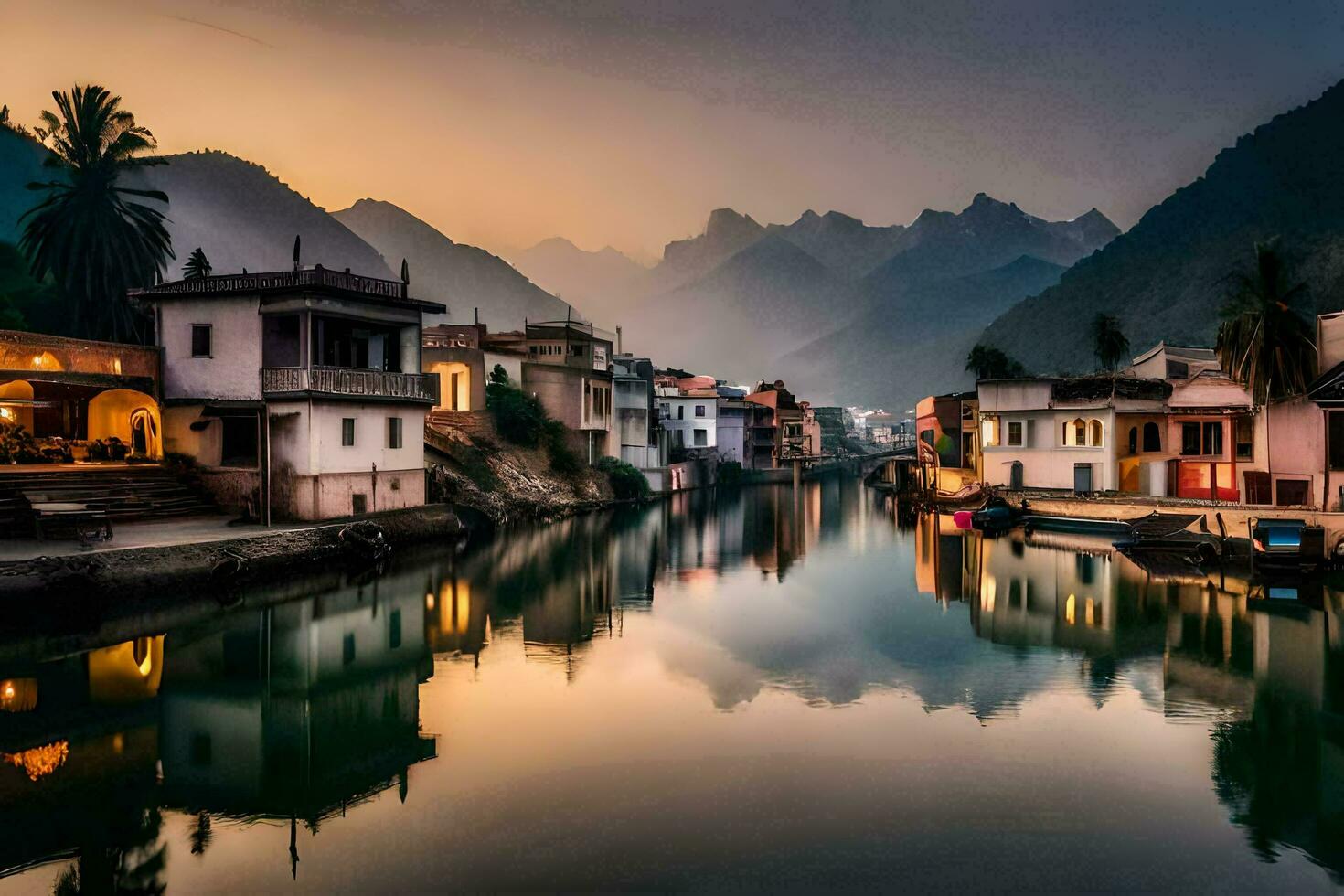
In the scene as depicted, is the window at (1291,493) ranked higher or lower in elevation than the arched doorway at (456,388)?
lower

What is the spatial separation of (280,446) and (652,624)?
53.5ft

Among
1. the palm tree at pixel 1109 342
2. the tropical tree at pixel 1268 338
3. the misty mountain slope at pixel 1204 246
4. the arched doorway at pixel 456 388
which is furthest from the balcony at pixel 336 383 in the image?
the misty mountain slope at pixel 1204 246

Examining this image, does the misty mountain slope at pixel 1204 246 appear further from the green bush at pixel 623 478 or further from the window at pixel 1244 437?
the green bush at pixel 623 478

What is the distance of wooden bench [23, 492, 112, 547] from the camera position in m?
26.1

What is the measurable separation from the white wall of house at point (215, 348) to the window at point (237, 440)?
1146 millimetres

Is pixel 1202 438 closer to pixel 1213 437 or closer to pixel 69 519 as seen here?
pixel 1213 437

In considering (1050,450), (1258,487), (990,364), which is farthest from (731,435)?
(1258,487)

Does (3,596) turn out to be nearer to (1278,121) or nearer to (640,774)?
(640,774)

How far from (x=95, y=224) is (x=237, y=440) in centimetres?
1941

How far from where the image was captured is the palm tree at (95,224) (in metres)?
46.8

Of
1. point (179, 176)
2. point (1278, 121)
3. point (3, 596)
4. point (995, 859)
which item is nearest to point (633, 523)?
point (3, 596)

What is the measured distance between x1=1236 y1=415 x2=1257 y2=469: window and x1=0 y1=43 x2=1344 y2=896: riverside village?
0.71 feet

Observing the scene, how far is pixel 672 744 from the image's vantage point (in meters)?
15.7

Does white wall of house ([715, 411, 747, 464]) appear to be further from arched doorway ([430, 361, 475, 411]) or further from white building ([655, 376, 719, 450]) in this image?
arched doorway ([430, 361, 475, 411])
